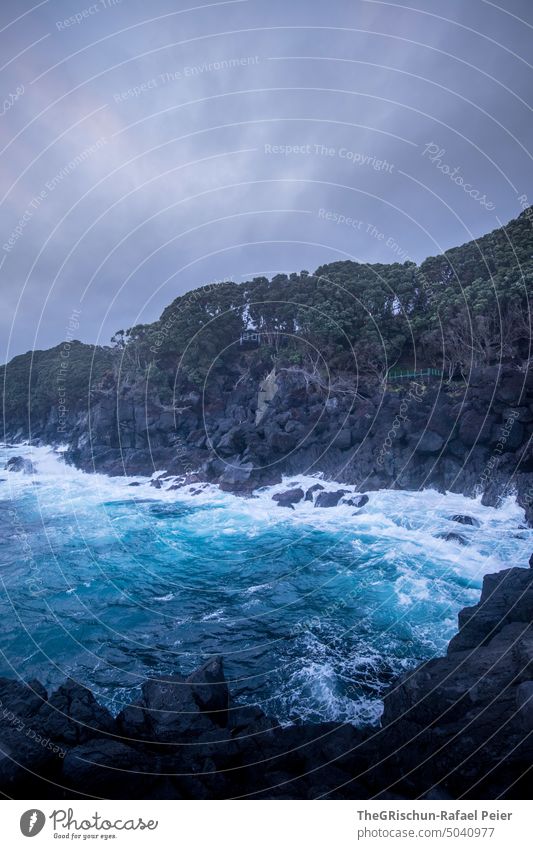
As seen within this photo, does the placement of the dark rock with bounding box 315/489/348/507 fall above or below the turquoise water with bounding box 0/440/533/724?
above

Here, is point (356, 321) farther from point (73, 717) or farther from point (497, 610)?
point (73, 717)

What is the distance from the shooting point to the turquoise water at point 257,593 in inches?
412

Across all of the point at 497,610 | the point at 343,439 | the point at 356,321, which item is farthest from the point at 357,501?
the point at 356,321

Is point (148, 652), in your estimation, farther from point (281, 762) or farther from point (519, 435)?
point (519, 435)

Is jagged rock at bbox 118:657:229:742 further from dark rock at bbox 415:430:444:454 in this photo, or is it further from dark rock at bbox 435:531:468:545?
dark rock at bbox 415:430:444:454

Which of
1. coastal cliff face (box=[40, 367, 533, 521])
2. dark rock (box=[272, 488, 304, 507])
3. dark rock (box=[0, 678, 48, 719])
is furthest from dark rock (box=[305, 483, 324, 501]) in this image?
dark rock (box=[0, 678, 48, 719])

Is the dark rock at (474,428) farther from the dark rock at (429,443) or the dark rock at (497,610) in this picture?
the dark rock at (497,610)

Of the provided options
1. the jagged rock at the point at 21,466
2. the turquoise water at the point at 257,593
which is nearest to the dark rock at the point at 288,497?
the turquoise water at the point at 257,593

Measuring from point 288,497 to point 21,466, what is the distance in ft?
130

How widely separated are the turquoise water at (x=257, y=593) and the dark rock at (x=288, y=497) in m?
0.72

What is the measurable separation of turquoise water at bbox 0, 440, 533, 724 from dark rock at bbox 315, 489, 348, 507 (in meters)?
0.79

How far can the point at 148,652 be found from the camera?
1183 centimetres

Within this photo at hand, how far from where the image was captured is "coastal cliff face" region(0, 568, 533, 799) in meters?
5.75
